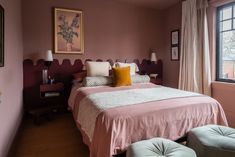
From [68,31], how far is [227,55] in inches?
122

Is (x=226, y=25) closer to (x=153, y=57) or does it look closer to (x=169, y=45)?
(x=169, y=45)

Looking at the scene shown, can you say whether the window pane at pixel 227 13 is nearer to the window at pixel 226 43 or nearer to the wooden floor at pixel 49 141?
the window at pixel 226 43

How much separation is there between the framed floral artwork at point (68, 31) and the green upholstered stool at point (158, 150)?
2791mm

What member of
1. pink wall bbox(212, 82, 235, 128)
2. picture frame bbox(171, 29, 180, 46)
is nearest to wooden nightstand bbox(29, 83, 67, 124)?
picture frame bbox(171, 29, 180, 46)

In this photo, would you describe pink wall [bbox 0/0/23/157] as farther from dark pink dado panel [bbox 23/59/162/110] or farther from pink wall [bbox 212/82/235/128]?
pink wall [bbox 212/82/235/128]

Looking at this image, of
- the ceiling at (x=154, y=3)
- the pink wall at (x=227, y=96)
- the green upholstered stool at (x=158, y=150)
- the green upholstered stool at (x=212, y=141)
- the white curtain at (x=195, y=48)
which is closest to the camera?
the green upholstered stool at (x=158, y=150)

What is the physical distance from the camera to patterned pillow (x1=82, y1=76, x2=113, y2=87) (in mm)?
3051

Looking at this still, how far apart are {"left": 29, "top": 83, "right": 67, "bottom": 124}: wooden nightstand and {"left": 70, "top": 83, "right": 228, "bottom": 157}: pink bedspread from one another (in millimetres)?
1857

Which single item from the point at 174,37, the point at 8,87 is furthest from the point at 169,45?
the point at 8,87

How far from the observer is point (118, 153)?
1.58 meters

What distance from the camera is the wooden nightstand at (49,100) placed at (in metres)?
3.21

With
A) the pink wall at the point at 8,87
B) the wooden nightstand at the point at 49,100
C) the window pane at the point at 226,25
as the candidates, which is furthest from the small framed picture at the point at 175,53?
the pink wall at the point at 8,87

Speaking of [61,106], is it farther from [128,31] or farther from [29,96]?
[128,31]

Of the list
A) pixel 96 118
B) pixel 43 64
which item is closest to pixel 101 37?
pixel 43 64
